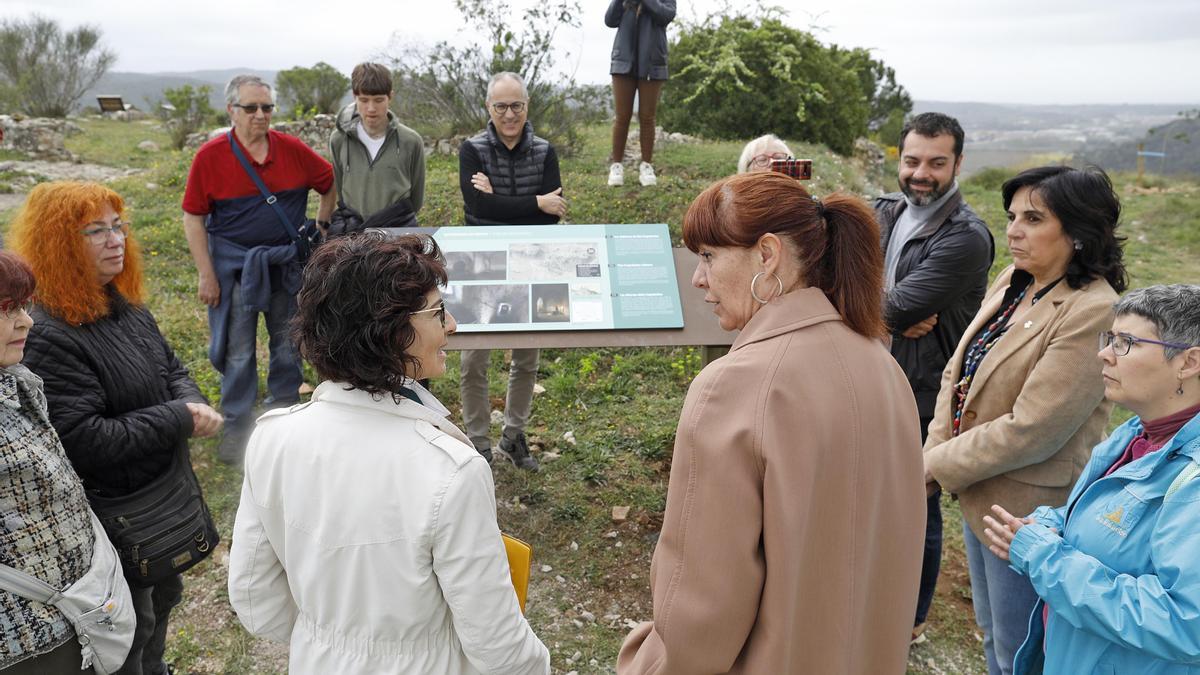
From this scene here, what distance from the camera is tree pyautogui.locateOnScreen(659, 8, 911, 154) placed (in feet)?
43.0

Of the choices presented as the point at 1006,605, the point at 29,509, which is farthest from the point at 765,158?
the point at 29,509

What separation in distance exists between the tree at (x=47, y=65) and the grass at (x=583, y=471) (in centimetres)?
1494

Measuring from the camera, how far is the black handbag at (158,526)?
2711mm

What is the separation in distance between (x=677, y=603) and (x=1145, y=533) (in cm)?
118

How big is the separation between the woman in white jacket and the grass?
6.10 feet

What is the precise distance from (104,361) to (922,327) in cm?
314

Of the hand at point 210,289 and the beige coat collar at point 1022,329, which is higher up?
the beige coat collar at point 1022,329

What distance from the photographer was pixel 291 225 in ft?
16.3

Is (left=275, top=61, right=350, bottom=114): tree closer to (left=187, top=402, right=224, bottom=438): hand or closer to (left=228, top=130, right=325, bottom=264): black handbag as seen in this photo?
(left=228, top=130, right=325, bottom=264): black handbag

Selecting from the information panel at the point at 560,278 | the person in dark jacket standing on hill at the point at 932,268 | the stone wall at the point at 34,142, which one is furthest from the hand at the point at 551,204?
the stone wall at the point at 34,142

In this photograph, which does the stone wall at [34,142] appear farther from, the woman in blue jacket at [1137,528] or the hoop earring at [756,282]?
the woman in blue jacket at [1137,528]

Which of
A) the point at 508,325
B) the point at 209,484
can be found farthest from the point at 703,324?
the point at 209,484

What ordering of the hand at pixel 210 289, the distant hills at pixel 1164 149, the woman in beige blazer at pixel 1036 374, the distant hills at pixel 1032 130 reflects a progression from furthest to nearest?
the distant hills at pixel 1032 130 → the distant hills at pixel 1164 149 → the hand at pixel 210 289 → the woman in beige blazer at pixel 1036 374

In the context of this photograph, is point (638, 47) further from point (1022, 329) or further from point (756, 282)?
point (756, 282)
